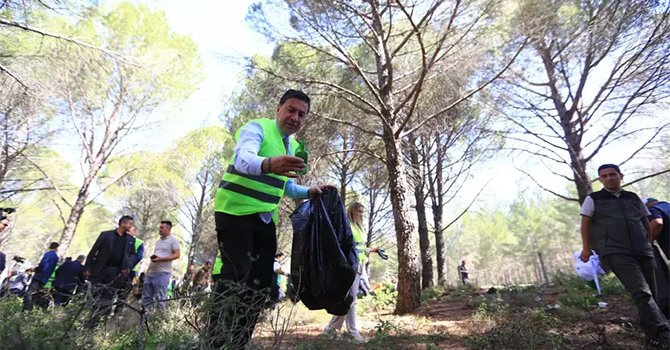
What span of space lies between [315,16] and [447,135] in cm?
562

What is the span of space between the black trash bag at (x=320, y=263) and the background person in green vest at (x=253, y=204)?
150mm

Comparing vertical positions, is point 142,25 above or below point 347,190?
above

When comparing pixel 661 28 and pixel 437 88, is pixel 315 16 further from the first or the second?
pixel 661 28

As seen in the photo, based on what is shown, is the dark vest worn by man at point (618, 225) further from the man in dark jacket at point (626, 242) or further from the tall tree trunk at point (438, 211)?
the tall tree trunk at point (438, 211)

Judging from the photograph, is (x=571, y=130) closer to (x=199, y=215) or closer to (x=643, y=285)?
(x=643, y=285)

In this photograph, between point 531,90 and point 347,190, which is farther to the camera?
point 347,190

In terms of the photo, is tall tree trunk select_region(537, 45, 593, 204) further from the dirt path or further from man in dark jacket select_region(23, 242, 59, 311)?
man in dark jacket select_region(23, 242, 59, 311)

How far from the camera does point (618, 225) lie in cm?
283

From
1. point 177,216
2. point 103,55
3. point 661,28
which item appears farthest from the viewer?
point 177,216

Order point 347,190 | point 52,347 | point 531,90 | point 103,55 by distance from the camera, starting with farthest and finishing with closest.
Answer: point 347,190 < point 531,90 < point 103,55 < point 52,347

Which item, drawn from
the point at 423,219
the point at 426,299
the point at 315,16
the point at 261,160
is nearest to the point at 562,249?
the point at 423,219

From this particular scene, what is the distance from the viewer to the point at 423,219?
930cm

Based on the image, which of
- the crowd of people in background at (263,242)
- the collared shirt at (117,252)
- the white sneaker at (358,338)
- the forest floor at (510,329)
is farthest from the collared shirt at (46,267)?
the white sneaker at (358,338)

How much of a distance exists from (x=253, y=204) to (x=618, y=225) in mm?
2909
